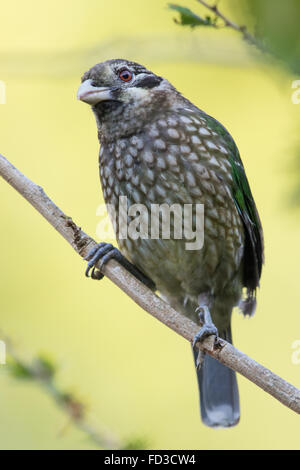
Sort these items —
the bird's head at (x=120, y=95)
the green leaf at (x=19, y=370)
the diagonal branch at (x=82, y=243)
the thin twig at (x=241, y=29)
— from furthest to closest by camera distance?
the bird's head at (x=120, y=95), the diagonal branch at (x=82, y=243), the green leaf at (x=19, y=370), the thin twig at (x=241, y=29)

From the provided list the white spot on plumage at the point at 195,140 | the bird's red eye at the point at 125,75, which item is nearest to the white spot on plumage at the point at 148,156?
the white spot on plumage at the point at 195,140

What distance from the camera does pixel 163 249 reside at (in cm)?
312

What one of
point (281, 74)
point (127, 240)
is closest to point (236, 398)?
point (127, 240)

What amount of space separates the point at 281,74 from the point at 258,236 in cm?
273

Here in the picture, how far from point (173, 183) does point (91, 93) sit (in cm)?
62

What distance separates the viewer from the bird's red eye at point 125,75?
309cm

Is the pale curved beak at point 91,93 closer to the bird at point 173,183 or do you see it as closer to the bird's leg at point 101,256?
the bird at point 173,183

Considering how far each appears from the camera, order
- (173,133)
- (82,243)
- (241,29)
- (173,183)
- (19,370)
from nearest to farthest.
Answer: (241,29)
(19,370)
(82,243)
(173,183)
(173,133)

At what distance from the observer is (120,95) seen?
308 cm

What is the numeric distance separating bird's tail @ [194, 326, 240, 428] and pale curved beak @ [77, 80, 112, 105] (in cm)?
171

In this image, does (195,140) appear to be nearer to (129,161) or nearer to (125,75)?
(129,161)

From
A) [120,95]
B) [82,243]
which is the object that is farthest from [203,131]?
[82,243]
